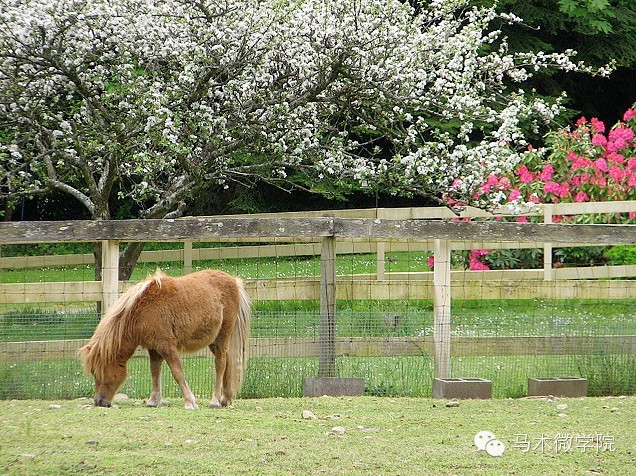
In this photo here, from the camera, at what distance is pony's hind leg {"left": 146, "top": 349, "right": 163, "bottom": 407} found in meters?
6.79

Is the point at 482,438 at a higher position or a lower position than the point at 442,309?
lower

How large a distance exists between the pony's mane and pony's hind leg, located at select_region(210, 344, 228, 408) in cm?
82

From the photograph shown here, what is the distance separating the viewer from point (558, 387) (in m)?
7.75

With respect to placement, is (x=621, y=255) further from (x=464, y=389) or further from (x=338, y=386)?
(x=338, y=386)

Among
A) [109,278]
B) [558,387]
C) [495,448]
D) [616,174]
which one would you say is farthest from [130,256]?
[616,174]

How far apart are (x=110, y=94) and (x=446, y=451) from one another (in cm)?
587

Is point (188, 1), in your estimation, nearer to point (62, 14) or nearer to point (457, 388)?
point (62, 14)

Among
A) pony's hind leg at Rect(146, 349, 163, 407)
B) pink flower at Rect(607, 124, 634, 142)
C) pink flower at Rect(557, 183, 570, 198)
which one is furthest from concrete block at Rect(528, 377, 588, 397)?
pink flower at Rect(607, 124, 634, 142)

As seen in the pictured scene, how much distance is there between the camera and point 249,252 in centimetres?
1353

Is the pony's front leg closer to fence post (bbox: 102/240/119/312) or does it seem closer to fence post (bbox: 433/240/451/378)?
→ fence post (bbox: 102/240/119/312)

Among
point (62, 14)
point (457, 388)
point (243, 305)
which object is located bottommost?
point (457, 388)

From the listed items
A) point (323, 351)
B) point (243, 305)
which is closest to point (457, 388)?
point (323, 351)

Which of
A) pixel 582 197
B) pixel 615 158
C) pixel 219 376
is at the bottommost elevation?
pixel 219 376

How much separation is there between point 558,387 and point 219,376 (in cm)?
292
